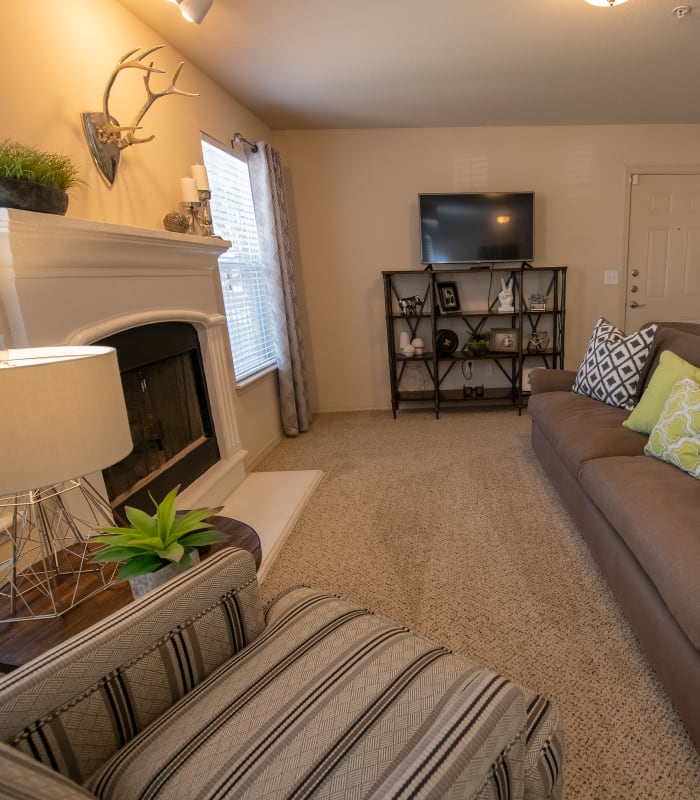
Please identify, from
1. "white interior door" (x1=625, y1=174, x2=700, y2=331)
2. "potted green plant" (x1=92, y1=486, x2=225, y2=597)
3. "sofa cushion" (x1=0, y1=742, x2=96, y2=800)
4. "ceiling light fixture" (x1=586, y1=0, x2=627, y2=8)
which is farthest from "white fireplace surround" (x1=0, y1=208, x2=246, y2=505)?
"white interior door" (x1=625, y1=174, x2=700, y2=331)

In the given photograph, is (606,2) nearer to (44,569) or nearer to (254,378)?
(254,378)

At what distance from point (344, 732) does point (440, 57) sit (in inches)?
124

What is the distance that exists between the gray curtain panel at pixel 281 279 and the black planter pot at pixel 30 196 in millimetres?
2119

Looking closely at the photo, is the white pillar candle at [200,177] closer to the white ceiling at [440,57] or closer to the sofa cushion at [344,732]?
the white ceiling at [440,57]

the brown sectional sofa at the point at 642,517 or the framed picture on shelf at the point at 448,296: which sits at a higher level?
the framed picture on shelf at the point at 448,296

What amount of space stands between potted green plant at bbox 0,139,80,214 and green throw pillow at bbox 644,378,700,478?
7.33ft

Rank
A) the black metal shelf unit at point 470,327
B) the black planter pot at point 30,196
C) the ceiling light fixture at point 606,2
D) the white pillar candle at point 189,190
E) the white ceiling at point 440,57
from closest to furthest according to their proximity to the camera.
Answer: the black planter pot at point 30,196 → the ceiling light fixture at point 606,2 → the white ceiling at point 440,57 → the white pillar candle at point 189,190 → the black metal shelf unit at point 470,327

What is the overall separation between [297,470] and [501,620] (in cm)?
173

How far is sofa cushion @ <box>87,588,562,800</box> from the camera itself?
2.25 feet

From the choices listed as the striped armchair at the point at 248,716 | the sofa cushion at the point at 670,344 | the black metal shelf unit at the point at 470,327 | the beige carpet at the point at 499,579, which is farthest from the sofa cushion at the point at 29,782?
the black metal shelf unit at the point at 470,327

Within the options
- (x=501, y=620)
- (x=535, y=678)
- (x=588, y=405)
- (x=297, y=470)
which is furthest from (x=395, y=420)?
(x=535, y=678)

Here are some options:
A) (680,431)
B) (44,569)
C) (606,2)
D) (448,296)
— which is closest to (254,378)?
(448,296)

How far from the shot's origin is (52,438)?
2.92 ft

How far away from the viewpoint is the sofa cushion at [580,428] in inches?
77.8
